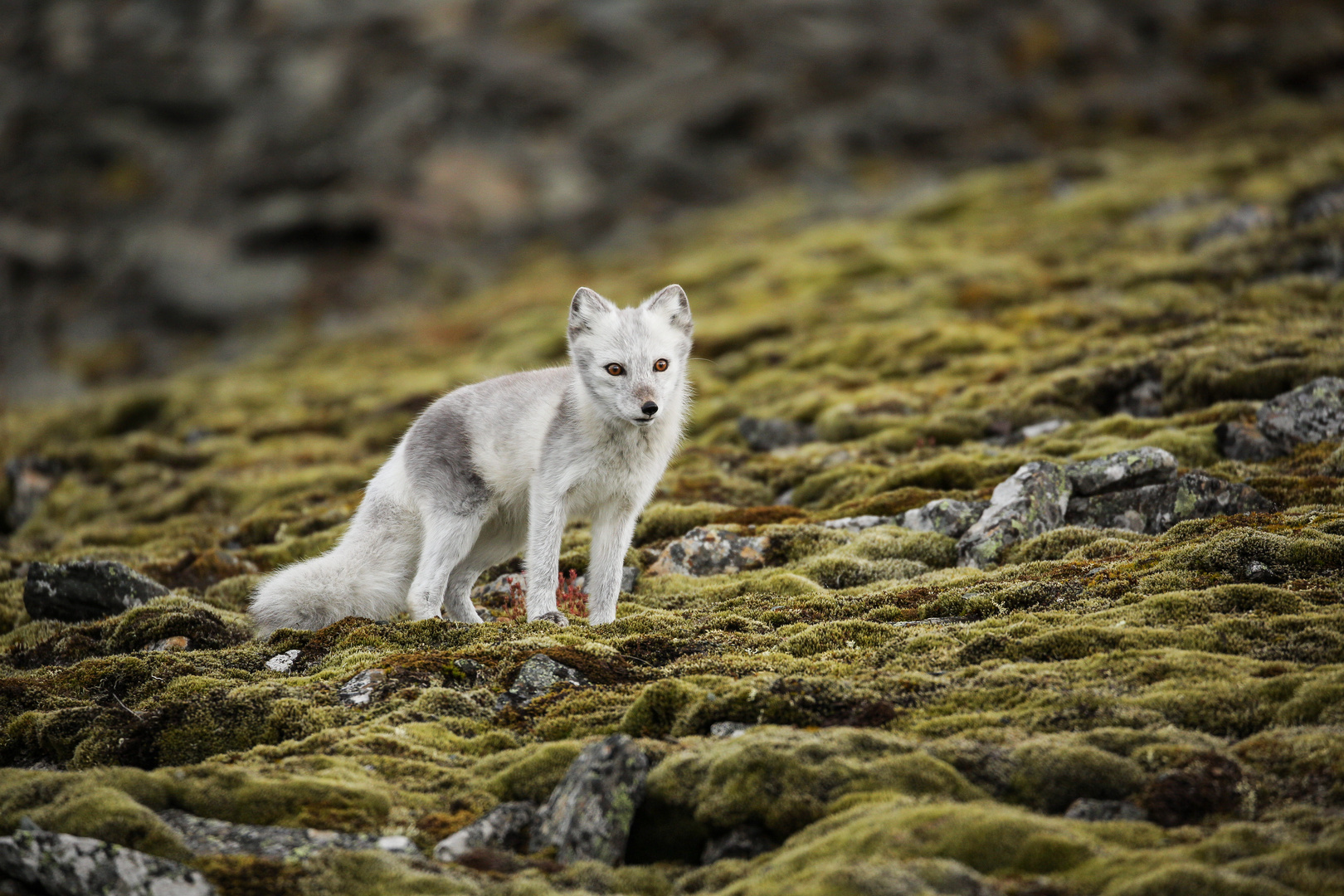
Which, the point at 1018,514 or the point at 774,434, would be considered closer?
the point at 1018,514

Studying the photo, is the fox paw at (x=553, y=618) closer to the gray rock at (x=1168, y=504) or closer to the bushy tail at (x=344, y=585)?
the bushy tail at (x=344, y=585)

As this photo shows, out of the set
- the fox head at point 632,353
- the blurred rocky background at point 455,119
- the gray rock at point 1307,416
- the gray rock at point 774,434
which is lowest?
the gray rock at point 774,434

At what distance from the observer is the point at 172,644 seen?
1420cm

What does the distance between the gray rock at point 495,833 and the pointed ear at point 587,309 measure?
6708 millimetres

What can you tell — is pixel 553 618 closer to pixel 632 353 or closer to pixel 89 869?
pixel 632 353

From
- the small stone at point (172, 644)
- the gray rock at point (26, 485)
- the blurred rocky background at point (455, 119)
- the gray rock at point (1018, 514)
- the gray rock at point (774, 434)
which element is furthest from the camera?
the blurred rocky background at point (455, 119)

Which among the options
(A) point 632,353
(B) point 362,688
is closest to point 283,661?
(B) point 362,688

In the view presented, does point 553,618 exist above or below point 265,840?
above

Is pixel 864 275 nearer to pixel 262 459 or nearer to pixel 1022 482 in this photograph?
pixel 262 459

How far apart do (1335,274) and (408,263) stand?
66.6 meters

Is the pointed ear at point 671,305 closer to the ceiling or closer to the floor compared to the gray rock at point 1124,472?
closer to the ceiling

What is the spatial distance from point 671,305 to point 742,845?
7669 millimetres

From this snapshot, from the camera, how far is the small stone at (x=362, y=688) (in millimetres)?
10977

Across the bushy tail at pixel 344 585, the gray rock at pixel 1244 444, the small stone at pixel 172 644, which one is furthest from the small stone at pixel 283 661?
the gray rock at pixel 1244 444
